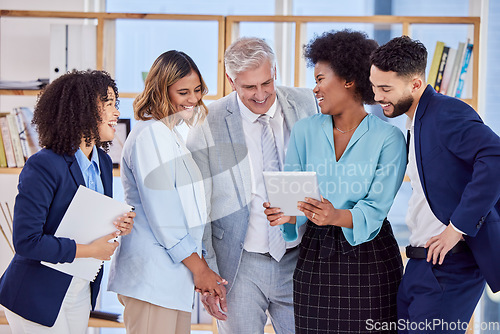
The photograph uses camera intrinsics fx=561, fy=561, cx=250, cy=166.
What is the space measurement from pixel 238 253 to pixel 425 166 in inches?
28.3

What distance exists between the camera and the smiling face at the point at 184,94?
6.37 ft

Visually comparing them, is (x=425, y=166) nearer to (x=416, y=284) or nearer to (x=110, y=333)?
(x=416, y=284)

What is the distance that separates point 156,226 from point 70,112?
454 millimetres

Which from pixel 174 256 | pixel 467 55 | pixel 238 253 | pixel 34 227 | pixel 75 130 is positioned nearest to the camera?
pixel 34 227

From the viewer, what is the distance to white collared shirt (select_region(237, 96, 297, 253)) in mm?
2014

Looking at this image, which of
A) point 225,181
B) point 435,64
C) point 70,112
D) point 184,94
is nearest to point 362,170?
point 225,181

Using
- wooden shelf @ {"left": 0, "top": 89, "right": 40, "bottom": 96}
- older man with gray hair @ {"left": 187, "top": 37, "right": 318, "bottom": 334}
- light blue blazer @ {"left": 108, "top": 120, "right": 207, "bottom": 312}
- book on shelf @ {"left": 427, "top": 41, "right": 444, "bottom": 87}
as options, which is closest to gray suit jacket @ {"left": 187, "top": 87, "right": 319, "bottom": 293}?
older man with gray hair @ {"left": 187, "top": 37, "right": 318, "bottom": 334}

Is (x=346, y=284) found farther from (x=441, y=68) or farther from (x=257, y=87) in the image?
(x=441, y=68)

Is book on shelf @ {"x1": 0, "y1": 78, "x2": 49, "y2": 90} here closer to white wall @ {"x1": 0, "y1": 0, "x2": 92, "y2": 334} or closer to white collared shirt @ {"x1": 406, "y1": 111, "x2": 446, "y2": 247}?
white wall @ {"x1": 0, "y1": 0, "x2": 92, "y2": 334}

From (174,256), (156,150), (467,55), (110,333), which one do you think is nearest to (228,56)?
(156,150)

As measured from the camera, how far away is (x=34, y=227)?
5.30 feet

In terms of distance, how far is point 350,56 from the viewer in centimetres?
190

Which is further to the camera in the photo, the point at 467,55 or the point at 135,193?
the point at 467,55

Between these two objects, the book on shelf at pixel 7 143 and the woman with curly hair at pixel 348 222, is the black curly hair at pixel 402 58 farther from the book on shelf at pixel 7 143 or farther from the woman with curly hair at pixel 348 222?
the book on shelf at pixel 7 143
